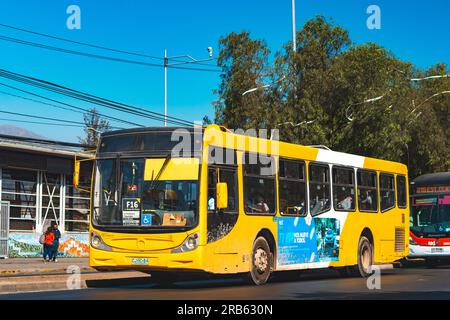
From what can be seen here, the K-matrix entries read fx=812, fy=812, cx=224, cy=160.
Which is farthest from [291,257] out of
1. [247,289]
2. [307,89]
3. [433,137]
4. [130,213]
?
[433,137]

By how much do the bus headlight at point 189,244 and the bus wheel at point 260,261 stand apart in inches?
83.6

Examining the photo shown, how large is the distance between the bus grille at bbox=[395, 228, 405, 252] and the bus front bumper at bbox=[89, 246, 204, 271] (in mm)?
10092

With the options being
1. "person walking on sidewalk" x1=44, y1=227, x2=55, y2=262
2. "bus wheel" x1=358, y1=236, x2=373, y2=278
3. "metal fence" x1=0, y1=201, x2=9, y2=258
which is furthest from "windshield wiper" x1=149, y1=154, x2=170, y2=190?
"metal fence" x1=0, y1=201, x2=9, y2=258

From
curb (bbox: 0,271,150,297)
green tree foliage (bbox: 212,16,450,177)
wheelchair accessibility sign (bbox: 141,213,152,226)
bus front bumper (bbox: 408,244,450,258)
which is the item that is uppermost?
green tree foliage (bbox: 212,16,450,177)

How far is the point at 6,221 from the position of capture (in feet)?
111

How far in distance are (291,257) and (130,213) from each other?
462 cm

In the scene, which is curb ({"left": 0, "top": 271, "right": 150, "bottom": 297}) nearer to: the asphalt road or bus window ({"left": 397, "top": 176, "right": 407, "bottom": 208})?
the asphalt road

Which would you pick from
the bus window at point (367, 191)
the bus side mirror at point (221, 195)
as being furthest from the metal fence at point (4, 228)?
the bus side mirror at point (221, 195)

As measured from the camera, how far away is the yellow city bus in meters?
16.0

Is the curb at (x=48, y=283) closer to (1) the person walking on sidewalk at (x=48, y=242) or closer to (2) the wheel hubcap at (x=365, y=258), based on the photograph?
(2) the wheel hubcap at (x=365, y=258)

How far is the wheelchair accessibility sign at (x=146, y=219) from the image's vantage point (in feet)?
52.7

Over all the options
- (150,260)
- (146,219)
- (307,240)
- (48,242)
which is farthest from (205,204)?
(48,242)
